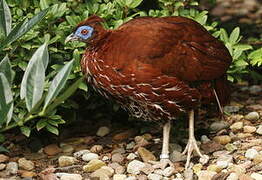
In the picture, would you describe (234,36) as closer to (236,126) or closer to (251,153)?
(236,126)

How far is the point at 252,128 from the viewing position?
4.79 meters

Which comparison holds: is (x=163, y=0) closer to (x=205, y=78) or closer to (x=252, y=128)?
(x=205, y=78)

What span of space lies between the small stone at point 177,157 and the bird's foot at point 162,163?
10 cm

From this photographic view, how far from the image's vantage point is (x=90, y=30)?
4008 millimetres

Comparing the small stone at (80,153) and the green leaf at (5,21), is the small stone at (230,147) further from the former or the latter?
the green leaf at (5,21)

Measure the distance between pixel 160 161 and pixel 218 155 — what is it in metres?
0.42

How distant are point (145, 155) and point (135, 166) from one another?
0.18 m

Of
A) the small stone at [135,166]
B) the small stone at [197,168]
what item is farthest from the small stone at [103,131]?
the small stone at [197,168]

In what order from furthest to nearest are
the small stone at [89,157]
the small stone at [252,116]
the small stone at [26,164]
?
the small stone at [252,116]
the small stone at [89,157]
the small stone at [26,164]

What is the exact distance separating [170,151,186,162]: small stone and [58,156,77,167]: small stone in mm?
707

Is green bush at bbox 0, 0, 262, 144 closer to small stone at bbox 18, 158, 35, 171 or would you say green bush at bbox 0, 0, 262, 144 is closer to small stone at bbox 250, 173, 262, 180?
small stone at bbox 18, 158, 35, 171

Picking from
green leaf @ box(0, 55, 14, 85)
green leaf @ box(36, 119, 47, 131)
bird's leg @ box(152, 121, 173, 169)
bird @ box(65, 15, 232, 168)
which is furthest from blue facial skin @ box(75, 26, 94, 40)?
green leaf @ box(0, 55, 14, 85)

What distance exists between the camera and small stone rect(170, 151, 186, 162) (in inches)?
173

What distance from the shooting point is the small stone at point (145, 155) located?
440 cm
